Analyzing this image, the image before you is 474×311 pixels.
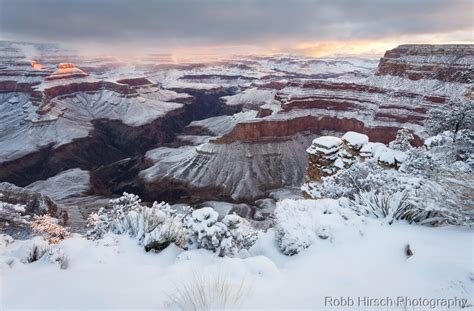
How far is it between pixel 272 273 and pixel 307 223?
243cm

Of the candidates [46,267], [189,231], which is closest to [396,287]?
[189,231]

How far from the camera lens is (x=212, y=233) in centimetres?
728

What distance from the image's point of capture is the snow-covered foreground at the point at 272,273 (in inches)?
189

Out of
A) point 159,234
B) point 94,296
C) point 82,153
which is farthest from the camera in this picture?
point 82,153

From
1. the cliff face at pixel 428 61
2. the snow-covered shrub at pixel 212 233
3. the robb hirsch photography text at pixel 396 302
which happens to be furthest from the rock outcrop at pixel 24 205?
the cliff face at pixel 428 61

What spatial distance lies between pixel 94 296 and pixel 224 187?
180 feet

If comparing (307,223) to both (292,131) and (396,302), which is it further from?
(292,131)

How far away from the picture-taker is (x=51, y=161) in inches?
3337

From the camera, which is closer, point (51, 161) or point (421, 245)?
point (421, 245)

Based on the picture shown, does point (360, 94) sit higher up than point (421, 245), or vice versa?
point (421, 245)

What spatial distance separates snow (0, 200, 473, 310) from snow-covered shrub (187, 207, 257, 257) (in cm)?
41

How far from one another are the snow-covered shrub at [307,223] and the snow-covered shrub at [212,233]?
1.09 meters

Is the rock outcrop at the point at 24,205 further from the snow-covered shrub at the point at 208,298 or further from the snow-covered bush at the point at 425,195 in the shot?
the snow-covered bush at the point at 425,195

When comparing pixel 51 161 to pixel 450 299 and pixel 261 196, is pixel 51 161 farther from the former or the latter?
pixel 450 299
